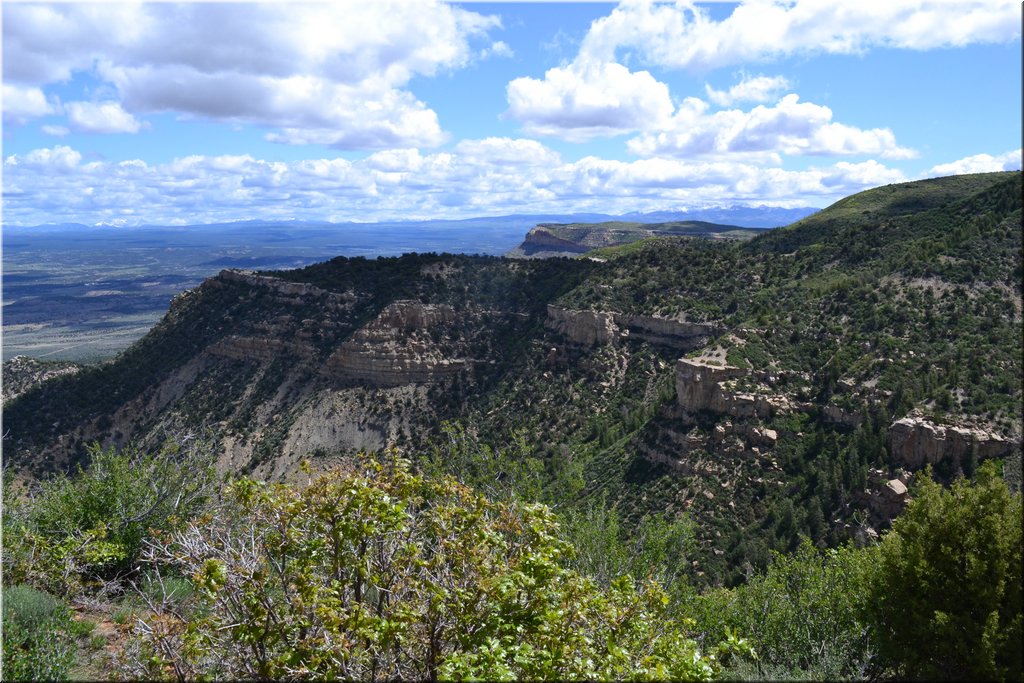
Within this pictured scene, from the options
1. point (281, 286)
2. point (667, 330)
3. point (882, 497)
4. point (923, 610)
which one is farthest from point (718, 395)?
point (281, 286)

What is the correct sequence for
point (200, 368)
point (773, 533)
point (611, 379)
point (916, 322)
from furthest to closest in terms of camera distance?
point (200, 368) < point (611, 379) < point (916, 322) < point (773, 533)

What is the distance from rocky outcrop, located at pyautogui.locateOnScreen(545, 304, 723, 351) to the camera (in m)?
50.1

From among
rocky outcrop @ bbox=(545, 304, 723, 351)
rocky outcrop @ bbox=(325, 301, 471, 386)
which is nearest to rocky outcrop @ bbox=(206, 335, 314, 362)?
rocky outcrop @ bbox=(325, 301, 471, 386)

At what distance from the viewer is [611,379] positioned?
50719 mm

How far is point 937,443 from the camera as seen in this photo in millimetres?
28562

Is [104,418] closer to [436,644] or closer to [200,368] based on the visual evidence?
[200,368]

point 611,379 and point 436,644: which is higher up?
point 436,644

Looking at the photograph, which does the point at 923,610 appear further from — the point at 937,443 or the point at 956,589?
the point at 937,443

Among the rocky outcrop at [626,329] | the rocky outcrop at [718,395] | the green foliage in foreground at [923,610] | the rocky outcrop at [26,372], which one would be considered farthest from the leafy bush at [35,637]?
the rocky outcrop at [26,372]

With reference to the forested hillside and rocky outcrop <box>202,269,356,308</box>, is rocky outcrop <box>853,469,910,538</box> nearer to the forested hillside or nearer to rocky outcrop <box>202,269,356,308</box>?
the forested hillside

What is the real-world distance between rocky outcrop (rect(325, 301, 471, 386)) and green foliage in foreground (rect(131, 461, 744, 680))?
48.8 metres

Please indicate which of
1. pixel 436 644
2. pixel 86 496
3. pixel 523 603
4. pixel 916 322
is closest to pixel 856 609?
pixel 523 603

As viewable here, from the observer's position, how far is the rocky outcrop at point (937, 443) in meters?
27.6

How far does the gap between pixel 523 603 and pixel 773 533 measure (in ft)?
79.7
